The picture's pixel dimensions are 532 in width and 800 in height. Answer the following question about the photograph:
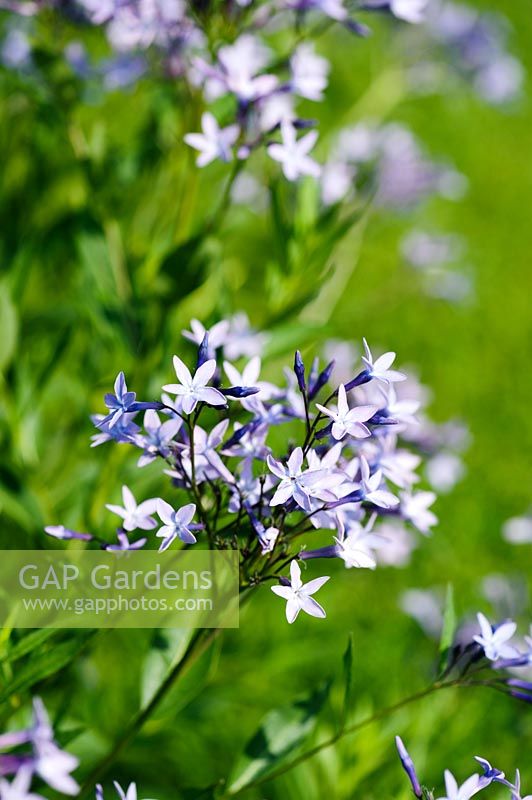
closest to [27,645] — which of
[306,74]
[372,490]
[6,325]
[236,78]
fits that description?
[372,490]

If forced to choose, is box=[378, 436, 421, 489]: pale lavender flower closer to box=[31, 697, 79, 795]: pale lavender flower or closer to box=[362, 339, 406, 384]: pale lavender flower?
box=[362, 339, 406, 384]: pale lavender flower

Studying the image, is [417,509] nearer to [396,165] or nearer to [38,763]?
[38,763]

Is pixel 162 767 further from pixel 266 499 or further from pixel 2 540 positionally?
pixel 266 499

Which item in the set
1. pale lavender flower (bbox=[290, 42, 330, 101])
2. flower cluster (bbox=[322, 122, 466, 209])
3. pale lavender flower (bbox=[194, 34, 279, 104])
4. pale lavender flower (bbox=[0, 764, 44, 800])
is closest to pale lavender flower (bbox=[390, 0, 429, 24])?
pale lavender flower (bbox=[290, 42, 330, 101])

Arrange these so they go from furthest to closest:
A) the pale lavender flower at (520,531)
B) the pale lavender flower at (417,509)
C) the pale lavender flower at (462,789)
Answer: the pale lavender flower at (520,531)
the pale lavender flower at (417,509)
the pale lavender flower at (462,789)

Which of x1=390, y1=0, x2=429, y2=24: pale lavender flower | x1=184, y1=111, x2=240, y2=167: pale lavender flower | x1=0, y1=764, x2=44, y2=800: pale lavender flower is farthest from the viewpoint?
x1=390, y1=0, x2=429, y2=24: pale lavender flower

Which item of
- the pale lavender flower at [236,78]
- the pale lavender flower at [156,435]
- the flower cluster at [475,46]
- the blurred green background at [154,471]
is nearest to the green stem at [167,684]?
the blurred green background at [154,471]

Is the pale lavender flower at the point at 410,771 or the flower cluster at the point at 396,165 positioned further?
the flower cluster at the point at 396,165

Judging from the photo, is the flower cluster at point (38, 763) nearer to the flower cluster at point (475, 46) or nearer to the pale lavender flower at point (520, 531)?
the pale lavender flower at point (520, 531)
